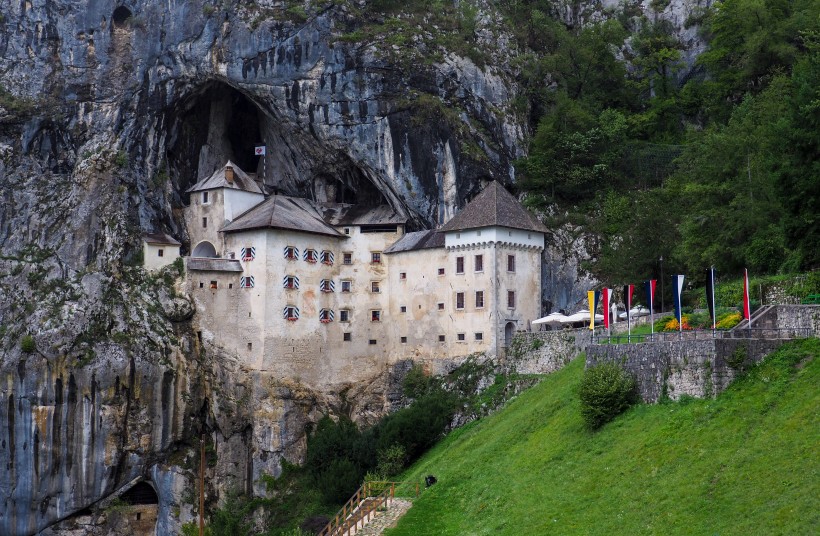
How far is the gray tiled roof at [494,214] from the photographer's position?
75125mm

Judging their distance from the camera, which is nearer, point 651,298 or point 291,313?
point 651,298

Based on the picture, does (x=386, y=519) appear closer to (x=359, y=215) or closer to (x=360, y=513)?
(x=360, y=513)

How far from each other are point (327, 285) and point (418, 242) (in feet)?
22.3

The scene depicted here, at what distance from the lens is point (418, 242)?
78.9 metres

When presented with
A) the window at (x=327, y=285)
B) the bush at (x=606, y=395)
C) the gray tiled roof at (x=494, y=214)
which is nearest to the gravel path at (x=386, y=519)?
the bush at (x=606, y=395)

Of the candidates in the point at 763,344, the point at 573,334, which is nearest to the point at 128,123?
the point at 573,334

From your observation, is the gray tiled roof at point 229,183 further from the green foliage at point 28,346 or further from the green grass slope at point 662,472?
the green grass slope at point 662,472

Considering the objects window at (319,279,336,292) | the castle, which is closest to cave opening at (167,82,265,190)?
the castle

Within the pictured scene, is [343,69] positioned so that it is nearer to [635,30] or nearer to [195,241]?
[195,241]

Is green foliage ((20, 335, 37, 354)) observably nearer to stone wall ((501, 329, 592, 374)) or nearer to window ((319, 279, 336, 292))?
window ((319, 279, 336, 292))

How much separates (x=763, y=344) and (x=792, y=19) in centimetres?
5037

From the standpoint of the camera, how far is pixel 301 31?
82.9m

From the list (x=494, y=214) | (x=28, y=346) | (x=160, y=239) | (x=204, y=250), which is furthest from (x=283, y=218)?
(x=28, y=346)

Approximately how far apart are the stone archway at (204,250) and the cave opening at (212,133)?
20.0ft
